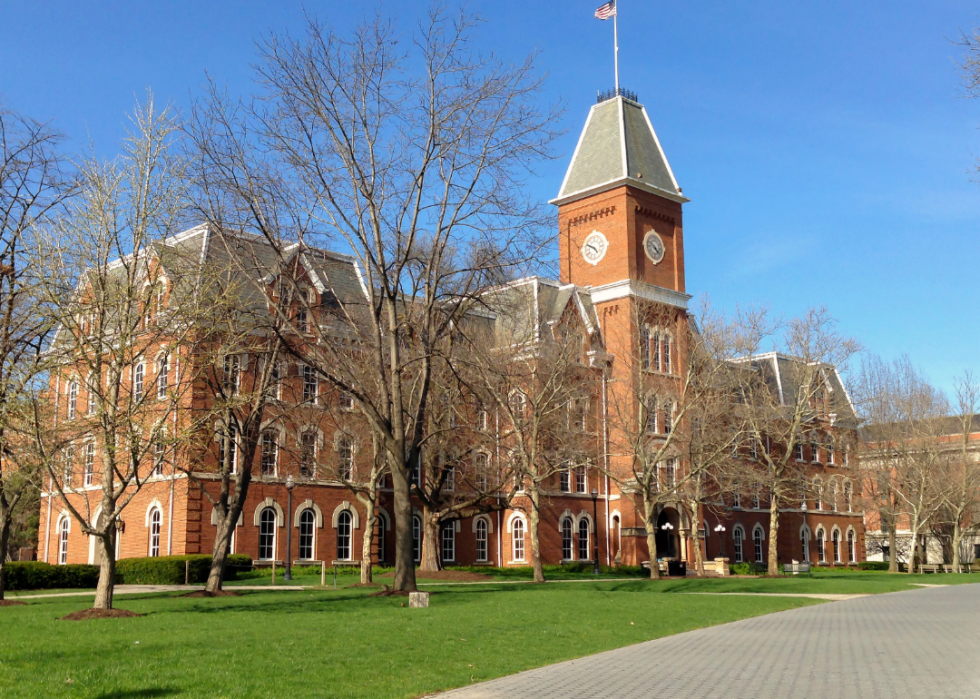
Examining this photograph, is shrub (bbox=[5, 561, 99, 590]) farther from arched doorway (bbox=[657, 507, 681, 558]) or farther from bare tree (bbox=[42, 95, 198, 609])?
arched doorway (bbox=[657, 507, 681, 558])

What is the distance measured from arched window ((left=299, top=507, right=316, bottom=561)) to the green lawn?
57.7 feet

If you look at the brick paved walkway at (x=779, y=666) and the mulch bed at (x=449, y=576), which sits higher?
the brick paved walkway at (x=779, y=666)

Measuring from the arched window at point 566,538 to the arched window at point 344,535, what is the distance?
510 inches

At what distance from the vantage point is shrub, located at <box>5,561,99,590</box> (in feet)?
98.9

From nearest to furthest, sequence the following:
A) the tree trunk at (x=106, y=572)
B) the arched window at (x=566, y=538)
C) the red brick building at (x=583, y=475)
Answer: the tree trunk at (x=106, y=572)
the red brick building at (x=583, y=475)
the arched window at (x=566, y=538)

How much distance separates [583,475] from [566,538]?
3.64 m

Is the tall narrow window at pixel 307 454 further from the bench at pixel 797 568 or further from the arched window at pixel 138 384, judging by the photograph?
the bench at pixel 797 568

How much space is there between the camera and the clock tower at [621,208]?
55.9 metres

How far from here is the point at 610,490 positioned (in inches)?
2117

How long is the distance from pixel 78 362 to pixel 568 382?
23543mm

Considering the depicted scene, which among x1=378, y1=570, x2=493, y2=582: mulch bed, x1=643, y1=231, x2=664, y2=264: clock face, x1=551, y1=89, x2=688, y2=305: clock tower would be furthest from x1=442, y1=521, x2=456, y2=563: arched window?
x1=643, y1=231, x2=664, y2=264: clock face

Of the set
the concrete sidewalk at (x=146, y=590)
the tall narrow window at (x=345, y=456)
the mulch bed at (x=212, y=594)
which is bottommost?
the concrete sidewalk at (x=146, y=590)

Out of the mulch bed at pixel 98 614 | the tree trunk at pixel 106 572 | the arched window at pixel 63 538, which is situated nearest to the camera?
the mulch bed at pixel 98 614

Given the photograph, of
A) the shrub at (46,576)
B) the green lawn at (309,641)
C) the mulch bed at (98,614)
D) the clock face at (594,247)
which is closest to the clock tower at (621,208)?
the clock face at (594,247)
